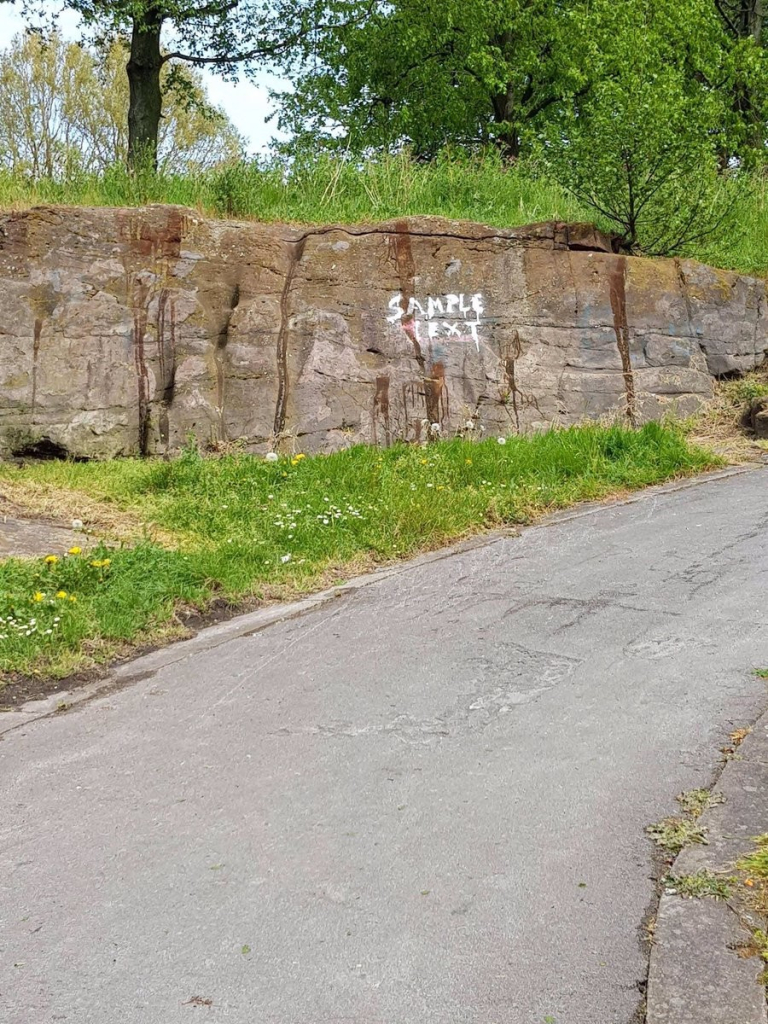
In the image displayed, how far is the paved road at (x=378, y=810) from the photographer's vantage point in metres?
2.84

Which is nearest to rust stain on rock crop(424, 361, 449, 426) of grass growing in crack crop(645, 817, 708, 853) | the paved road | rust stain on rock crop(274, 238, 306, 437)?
rust stain on rock crop(274, 238, 306, 437)

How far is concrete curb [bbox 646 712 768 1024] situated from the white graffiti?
726cm

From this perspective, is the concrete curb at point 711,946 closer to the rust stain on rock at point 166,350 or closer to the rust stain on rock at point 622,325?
the rust stain on rock at point 166,350

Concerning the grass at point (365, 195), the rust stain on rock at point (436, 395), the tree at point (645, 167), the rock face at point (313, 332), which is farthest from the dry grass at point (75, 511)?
the tree at point (645, 167)

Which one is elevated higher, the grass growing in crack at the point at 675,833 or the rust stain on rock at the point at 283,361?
the rust stain on rock at the point at 283,361

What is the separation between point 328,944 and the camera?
118 inches

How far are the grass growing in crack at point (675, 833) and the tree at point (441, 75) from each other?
16.8 meters

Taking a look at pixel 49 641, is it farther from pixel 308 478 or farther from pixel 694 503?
pixel 694 503

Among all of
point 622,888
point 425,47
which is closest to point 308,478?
point 622,888

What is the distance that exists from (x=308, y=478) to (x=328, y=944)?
5842mm

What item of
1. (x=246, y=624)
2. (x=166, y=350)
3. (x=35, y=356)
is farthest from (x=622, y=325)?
(x=246, y=624)

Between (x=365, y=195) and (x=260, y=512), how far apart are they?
5.39 metres

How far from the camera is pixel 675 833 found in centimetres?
350

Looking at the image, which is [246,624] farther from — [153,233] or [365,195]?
[365,195]
